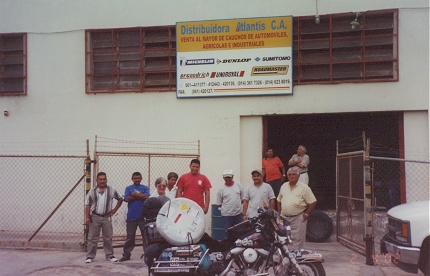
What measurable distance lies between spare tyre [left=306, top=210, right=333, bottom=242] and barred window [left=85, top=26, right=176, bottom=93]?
4833 millimetres

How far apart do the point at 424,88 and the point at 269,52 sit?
376 centimetres

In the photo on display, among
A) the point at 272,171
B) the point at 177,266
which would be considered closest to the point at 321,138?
the point at 272,171

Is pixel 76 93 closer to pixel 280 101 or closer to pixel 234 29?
pixel 234 29

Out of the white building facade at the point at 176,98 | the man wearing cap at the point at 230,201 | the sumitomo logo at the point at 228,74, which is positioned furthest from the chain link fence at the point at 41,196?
the man wearing cap at the point at 230,201

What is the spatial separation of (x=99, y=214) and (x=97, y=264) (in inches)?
37.3

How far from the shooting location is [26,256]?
10883 mm

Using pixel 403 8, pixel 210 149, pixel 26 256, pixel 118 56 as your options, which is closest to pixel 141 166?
pixel 210 149

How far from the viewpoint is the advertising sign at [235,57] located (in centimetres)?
1312

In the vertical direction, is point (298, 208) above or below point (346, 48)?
below

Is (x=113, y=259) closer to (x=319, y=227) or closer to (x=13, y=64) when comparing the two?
(x=319, y=227)

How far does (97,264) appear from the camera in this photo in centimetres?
1004

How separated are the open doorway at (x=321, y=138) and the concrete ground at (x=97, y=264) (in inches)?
237

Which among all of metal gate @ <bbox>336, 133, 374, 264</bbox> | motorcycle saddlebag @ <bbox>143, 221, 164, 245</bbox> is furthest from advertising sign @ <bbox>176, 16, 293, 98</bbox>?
motorcycle saddlebag @ <bbox>143, 221, 164, 245</bbox>

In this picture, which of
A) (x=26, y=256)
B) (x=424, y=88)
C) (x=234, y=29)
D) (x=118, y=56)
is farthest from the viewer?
(x=118, y=56)
